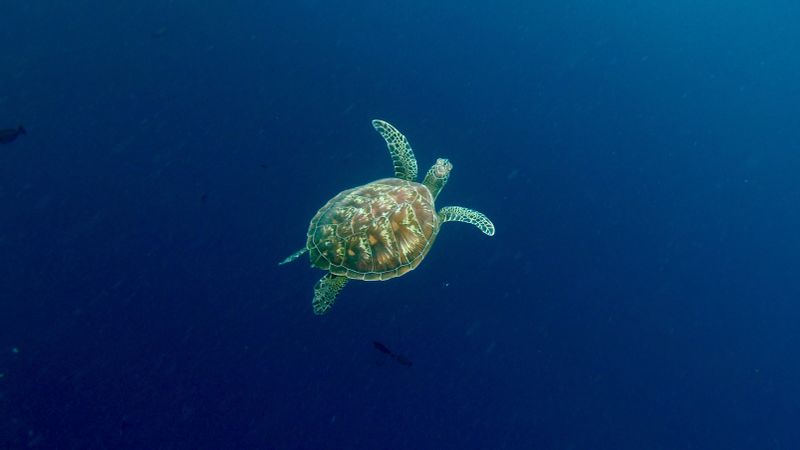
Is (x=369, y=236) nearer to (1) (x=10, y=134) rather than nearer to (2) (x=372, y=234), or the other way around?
(2) (x=372, y=234)

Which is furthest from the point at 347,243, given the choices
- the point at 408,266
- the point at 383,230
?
the point at 408,266

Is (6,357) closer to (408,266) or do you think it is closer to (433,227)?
(408,266)

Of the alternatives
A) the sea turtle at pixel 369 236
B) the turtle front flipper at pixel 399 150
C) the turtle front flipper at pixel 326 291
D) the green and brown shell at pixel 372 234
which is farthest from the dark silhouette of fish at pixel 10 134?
the turtle front flipper at pixel 399 150

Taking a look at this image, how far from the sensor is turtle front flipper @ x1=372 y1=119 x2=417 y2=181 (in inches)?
265

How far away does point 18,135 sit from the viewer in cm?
694

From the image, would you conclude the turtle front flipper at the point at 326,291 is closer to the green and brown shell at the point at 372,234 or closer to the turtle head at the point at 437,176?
the green and brown shell at the point at 372,234

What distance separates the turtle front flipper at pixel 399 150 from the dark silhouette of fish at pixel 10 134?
5.67 metres

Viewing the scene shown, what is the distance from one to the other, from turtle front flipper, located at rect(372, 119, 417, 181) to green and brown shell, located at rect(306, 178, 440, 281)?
0.97 meters

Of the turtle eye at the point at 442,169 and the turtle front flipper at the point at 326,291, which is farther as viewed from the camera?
the turtle eye at the point at 442,169

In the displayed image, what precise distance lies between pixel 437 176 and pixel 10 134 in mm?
6757

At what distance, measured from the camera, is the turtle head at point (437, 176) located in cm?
652

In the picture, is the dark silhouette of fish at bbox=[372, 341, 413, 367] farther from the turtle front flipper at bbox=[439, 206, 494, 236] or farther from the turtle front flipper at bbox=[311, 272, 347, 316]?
the turtle front flipper at bbox=[439, 206, 494, 236]

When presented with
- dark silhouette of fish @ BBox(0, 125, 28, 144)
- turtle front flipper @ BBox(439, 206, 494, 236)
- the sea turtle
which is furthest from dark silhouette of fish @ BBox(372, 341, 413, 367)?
dark silhouette of fish @ BBox(0, 125, 28, 144)

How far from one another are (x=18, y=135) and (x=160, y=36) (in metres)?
3.03
